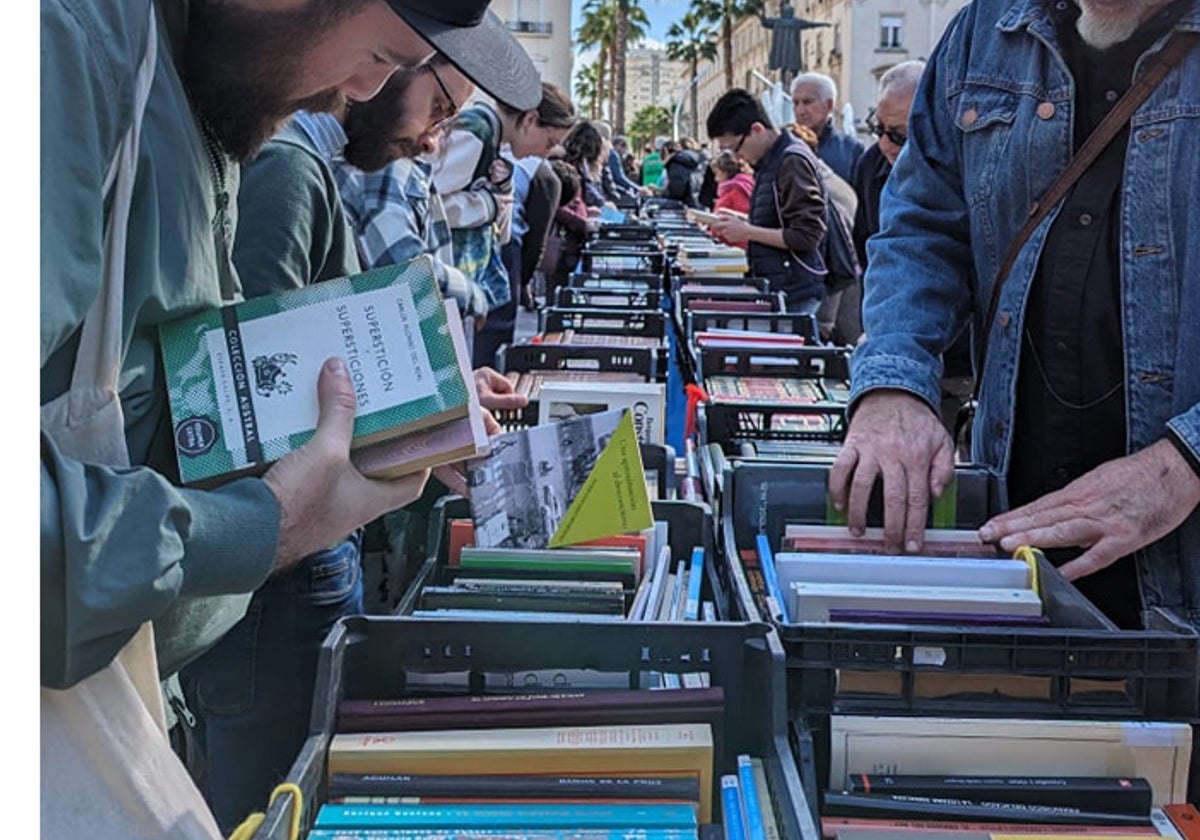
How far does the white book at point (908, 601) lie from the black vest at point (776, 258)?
5130 mm

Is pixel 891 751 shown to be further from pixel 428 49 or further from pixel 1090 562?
pixel 428 49

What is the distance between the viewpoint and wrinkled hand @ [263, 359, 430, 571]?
129cm

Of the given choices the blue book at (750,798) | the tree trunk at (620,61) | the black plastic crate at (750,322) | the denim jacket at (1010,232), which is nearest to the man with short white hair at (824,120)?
the black plastic crate at (750,322)

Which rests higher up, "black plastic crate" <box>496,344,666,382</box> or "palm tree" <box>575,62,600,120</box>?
"palm tree" <box>575,62,600,120</box>

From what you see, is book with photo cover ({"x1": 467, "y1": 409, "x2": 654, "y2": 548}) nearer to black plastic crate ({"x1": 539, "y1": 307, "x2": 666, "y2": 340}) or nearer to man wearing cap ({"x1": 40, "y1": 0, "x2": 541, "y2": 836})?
man wearing cap ({"x1": 40, "y1": 0, "x2": 541, "y2": 836})

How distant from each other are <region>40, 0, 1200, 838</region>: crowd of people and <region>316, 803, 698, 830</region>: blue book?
16 cm

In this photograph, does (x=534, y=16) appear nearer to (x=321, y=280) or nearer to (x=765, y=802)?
(x=321, y=280)

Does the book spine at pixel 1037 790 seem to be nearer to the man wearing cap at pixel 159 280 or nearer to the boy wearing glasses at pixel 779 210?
the man wearing cap at pixel 159 280

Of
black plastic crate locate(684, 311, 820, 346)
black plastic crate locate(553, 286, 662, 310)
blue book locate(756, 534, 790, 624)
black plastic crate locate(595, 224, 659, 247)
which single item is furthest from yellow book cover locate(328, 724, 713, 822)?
black plastic crate locate(595, 224, 659, 247)

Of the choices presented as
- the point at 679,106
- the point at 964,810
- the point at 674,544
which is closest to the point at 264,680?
the point at 674,544

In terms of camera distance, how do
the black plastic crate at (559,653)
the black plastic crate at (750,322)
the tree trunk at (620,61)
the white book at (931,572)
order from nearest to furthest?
the black plastic crate at (559,653) → the white book at (931,572) → the black plastic crate at (750,322) → the tree trunk at (620,61)

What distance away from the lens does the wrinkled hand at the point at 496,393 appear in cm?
271

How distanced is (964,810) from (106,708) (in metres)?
0.97

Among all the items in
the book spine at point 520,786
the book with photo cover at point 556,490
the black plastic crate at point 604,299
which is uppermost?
the black plastic crate at point 604,299
